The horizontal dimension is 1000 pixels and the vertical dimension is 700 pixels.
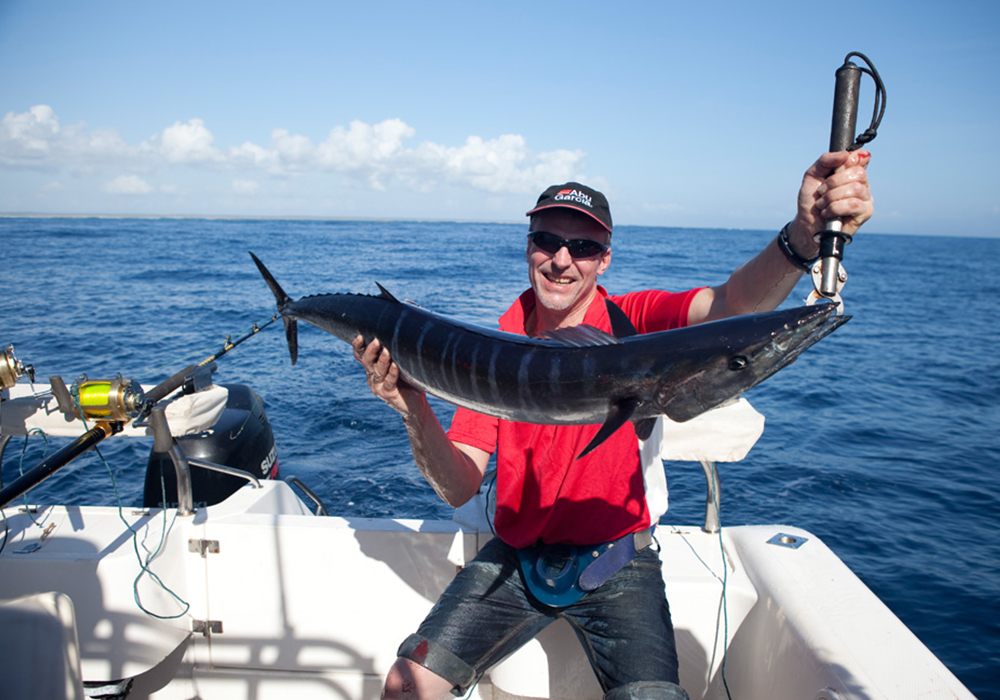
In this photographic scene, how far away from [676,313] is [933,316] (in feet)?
107

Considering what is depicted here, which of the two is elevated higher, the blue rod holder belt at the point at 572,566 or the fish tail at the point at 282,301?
the fish tail at the point at 282,301

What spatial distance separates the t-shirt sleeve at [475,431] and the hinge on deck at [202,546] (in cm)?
176

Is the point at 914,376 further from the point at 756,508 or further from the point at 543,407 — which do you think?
the point at 543,407

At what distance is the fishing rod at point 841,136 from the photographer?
6.97 feet

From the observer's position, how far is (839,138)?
87.4 inches

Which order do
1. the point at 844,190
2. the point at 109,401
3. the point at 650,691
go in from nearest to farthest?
1. the point at 844,190
2. the point at 650,691
3. the point at 109,401

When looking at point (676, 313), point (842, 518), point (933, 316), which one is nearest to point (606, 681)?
point (676, 313)

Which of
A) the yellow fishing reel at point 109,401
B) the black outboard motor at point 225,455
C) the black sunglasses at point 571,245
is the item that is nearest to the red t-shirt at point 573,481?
the black sunglasses at point 571,245

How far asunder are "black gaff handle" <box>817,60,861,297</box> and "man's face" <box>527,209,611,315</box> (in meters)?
1.18

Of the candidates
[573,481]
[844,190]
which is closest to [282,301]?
[573,481]

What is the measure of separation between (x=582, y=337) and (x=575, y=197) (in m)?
1.22

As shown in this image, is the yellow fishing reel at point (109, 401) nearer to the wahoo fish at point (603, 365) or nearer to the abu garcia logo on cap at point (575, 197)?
the wahoo fish at point (603, 365)

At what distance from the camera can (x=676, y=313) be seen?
10.6 feet

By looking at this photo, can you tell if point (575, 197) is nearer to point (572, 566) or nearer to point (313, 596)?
point (572, 566)
